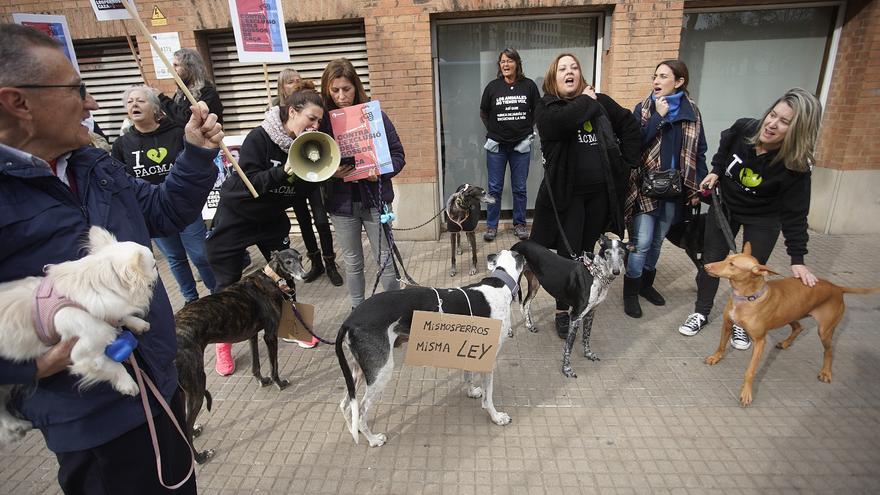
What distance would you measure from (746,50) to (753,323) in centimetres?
539

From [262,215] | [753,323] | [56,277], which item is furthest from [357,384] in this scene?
[753,323]

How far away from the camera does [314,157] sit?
11.0 feet

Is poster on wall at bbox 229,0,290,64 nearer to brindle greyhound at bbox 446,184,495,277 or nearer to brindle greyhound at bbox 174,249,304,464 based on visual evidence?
brindle greyhound at bbox 174,249,304,464

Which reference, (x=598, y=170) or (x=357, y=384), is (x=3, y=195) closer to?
(x=357, y=384)

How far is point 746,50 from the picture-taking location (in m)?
6.60

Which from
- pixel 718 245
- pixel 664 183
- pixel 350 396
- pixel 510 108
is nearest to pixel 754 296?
pixel 718 245

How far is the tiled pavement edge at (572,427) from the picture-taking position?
2684 millimetres

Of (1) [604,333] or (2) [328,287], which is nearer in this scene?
(1) [604,333]

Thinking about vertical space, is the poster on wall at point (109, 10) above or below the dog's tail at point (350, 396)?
above

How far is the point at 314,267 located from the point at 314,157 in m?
2.59

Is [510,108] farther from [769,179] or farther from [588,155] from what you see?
[769,179]

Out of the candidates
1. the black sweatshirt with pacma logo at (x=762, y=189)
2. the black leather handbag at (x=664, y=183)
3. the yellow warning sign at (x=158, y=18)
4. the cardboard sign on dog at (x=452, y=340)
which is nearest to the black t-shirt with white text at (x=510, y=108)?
the black leather handbag at (x=664, y=183)

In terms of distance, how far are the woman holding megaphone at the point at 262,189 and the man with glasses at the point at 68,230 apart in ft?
4.97

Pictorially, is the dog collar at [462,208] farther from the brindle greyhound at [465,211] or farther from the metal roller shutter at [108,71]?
the metal roller shutter at [108,71]
